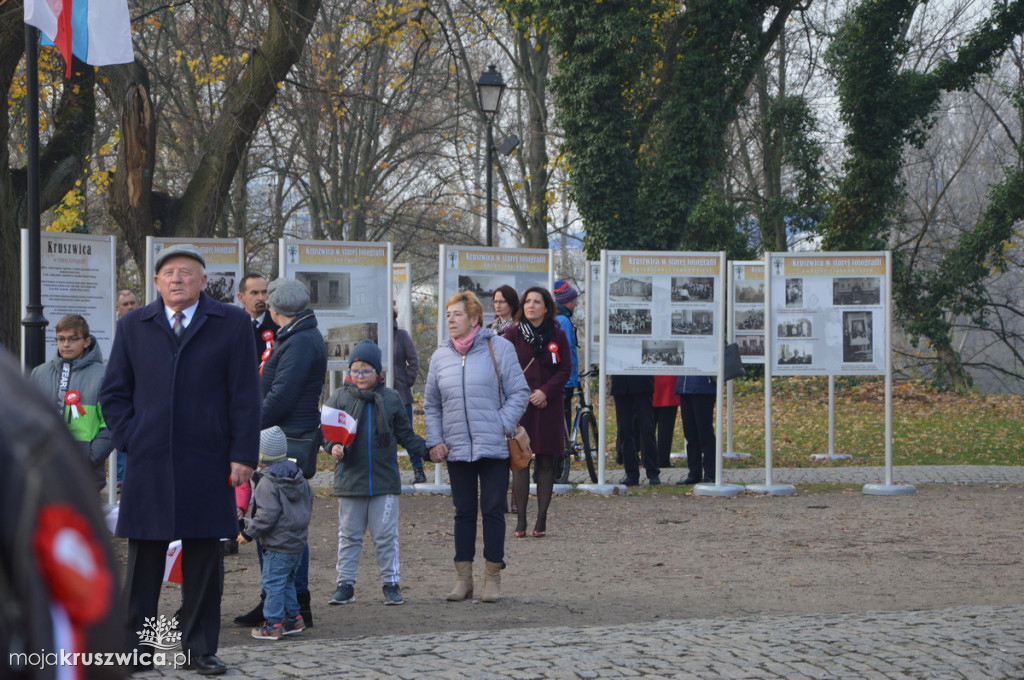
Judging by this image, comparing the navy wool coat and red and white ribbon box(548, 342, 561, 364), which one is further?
red and white ribbon box(548, 342, 561, 364)

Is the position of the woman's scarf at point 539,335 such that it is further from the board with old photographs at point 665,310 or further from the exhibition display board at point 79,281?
the exhibition display board at point 79,281

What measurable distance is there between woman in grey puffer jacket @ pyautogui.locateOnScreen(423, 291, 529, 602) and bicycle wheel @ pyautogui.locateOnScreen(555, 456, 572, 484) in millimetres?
5537

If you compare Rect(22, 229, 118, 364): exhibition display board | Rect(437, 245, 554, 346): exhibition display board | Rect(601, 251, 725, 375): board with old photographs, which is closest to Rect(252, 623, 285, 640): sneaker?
Rect(22, 229, 118, 364): exhibition display board

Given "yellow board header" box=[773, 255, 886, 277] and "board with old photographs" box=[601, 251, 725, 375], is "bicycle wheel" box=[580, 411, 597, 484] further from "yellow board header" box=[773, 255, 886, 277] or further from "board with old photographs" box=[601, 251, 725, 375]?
"yellow board header" box=[773, 255, 886, 277]

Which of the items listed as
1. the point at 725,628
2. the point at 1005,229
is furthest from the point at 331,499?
the point at 1005,229

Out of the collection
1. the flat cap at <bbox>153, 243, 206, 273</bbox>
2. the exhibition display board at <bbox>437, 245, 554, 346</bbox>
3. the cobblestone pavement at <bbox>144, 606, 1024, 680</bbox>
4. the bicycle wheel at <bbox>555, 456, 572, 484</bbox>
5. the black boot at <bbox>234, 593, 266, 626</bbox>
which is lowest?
the black boot at <bbox>234, 593, 266, 626</bbox>

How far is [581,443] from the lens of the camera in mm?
14383

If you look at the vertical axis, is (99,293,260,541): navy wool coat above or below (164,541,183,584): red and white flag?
above

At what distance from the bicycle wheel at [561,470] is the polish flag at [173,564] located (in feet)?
24.6

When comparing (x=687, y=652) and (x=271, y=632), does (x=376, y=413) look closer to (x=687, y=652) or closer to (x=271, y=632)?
(x=271, y=632)

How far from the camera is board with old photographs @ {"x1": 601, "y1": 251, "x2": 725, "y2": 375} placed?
41.5ft

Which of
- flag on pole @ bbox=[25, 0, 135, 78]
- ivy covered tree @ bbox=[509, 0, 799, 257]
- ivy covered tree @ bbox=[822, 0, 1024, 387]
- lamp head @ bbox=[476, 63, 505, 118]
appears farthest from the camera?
ivy covered tree @ bbox=[822, 0, 1024, 387]

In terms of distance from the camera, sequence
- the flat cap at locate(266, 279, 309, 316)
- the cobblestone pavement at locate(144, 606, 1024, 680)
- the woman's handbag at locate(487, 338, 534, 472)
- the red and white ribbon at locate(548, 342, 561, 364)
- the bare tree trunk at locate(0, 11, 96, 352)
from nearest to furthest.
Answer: the cobblestone pavement at locate(144, 606, 1024, 680)
the flat cap at locate(266, 279, 309, 316)
the woman's handbag at locate(487, 338, 534, 472)
the red and white ribbon at locate(548, 342, 561, 364)
the bare tree trunk at locate(0, 11, 96, 352)

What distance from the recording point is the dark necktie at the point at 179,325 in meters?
5.43
